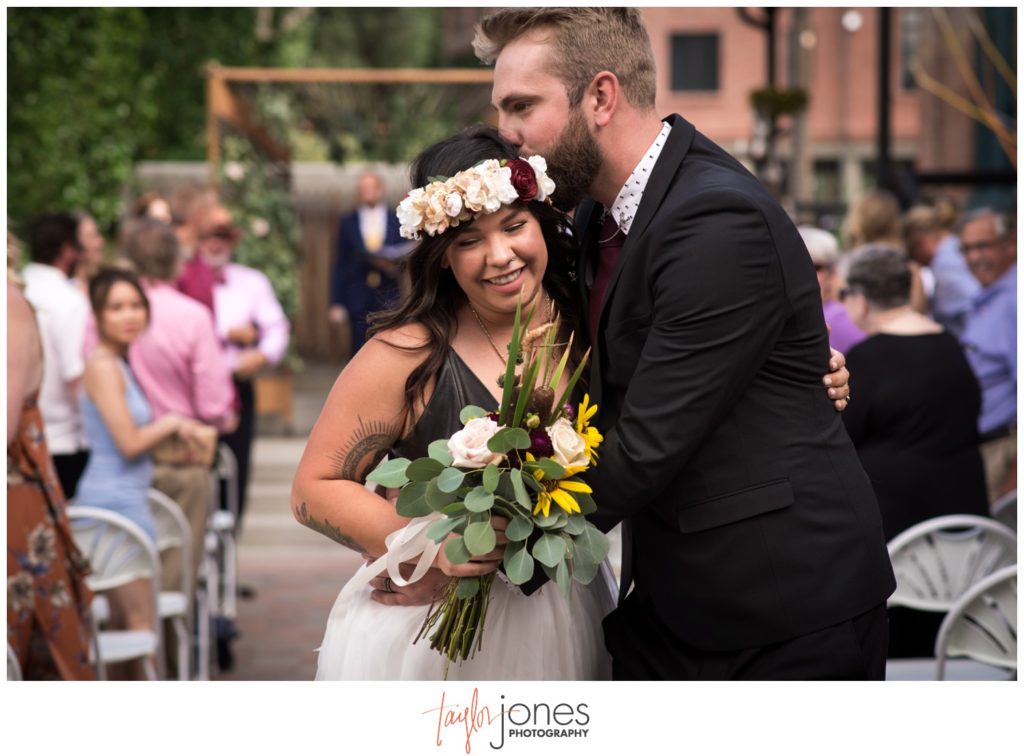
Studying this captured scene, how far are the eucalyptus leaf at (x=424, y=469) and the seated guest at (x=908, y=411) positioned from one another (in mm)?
2673

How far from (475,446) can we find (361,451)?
0.51 meters

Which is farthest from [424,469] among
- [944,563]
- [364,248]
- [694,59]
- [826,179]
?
[826,179]

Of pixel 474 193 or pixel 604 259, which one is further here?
pixel 604 259

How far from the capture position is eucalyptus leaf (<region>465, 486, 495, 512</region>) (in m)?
2.52

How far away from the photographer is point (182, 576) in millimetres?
5848

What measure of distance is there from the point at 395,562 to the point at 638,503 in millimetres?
538

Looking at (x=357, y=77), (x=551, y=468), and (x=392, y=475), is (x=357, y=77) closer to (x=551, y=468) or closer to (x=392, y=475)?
(x=392, y=475)

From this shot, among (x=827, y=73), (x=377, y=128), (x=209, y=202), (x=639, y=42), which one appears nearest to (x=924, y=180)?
(x=209, y=202)

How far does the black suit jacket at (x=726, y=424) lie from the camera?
8.61ft

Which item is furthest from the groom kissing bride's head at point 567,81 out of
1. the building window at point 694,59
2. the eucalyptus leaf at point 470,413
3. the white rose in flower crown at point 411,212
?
the building window at point 694,59

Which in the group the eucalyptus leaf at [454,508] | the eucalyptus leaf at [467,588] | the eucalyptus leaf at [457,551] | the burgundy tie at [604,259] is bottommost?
the eucalyptus leaf at [467,588]

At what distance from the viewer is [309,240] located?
15.3 metres

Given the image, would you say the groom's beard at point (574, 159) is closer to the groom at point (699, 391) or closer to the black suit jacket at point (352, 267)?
the groom at point (699, 391)
